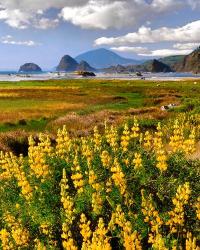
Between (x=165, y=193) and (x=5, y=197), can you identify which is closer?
(x=165, y=193)

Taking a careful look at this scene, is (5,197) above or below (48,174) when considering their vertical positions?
below

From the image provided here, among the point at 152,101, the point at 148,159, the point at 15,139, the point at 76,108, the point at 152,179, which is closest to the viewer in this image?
the point at 152,179

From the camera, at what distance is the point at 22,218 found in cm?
976

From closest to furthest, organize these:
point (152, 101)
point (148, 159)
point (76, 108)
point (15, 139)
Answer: point (148, 159) → point (15, 139) → point (76, 108) → point (152, 101)

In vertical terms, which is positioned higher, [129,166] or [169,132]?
[129,166]

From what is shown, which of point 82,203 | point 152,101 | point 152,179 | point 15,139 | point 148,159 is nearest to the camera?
point 82,203

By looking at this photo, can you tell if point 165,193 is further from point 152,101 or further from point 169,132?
point 152,101

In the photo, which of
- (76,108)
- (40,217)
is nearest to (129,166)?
(40,217)

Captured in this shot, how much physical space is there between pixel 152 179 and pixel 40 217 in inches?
96.2

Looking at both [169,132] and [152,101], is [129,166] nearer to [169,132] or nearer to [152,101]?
[169,132]

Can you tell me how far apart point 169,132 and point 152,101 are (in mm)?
30094

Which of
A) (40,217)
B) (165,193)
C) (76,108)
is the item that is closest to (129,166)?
(165,193)

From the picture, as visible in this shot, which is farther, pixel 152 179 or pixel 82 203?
pixel 152 179

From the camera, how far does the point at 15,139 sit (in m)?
27.9
